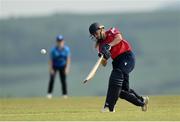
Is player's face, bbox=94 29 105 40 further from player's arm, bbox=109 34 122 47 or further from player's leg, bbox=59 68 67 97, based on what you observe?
player's leg, bbox=59 68 67 97

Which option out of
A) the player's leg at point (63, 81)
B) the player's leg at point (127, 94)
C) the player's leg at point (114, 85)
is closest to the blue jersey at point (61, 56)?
the player's leg at point (63, 81)

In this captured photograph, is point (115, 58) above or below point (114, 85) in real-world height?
above

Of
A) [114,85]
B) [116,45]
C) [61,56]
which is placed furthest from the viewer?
[61,56]

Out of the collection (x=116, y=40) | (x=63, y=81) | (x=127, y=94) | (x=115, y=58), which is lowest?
(x=127, y=94)

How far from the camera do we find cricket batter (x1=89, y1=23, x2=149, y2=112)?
20156 millimetres

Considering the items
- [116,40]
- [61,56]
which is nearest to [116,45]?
[116,40]

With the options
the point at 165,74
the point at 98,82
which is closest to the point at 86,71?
the point at 98,82

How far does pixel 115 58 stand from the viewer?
20422 millimetres

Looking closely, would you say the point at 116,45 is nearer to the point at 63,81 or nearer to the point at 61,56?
the point at 63,81

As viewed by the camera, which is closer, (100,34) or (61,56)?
(100,34)

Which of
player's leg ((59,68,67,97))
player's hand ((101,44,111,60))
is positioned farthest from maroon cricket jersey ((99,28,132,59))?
player's leg ((59,68,67,97))

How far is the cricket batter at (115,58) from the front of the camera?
66.1ft

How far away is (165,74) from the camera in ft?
129

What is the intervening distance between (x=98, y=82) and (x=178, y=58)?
3.80 meters
